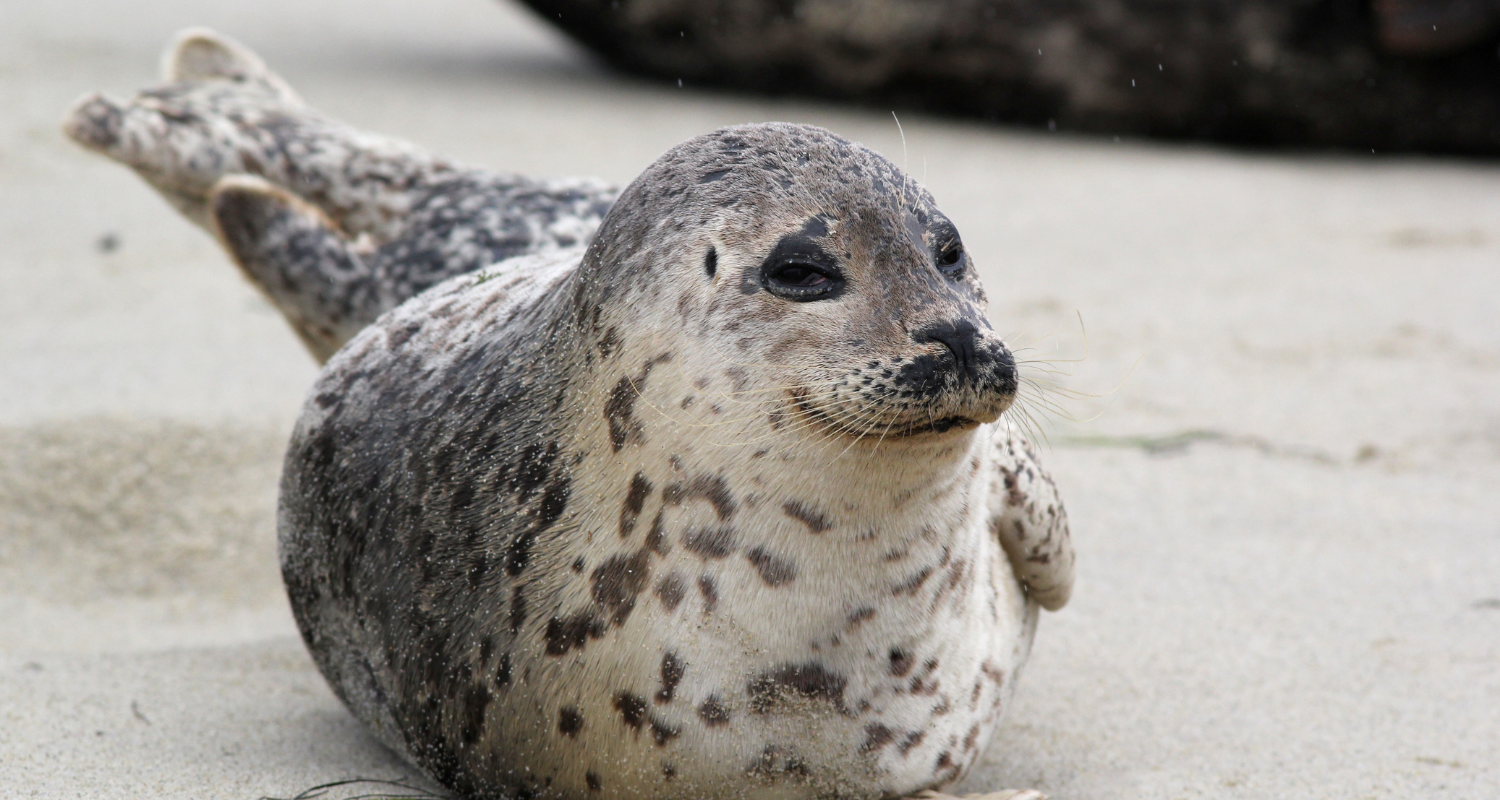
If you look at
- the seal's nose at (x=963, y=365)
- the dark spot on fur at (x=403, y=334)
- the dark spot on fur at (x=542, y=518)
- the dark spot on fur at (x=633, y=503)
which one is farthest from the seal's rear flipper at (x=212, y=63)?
the seal's nose at (x=963, y=365)

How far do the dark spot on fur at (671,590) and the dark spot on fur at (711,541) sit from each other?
2.0 inches

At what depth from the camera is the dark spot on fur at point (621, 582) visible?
2.32m

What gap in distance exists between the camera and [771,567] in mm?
2256

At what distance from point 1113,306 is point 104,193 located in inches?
174

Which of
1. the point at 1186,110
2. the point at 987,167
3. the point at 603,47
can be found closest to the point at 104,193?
the point at 603,47

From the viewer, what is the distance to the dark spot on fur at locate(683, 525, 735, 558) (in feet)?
7.39

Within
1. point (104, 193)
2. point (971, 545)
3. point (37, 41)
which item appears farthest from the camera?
point (37, 41)

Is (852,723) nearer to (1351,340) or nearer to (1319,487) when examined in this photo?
(1319,487)

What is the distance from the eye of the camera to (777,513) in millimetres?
2230

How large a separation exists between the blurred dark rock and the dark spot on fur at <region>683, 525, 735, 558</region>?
6.65m

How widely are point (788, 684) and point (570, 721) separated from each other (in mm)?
349

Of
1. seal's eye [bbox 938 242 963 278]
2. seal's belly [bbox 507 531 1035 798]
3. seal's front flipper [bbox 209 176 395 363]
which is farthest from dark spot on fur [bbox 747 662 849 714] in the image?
seal's front flipper [bbox 209 176 395 363]

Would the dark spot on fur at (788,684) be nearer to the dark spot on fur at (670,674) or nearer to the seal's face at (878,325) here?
the dark spot on fur at (670,674)

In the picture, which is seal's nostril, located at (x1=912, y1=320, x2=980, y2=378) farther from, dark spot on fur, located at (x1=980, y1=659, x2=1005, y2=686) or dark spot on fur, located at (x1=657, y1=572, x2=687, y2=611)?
dark spot on fur, located at (x1=980, y1=659, x2=1005, y2=686)
